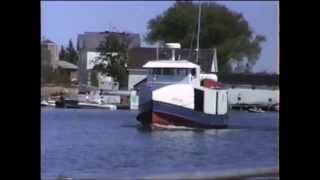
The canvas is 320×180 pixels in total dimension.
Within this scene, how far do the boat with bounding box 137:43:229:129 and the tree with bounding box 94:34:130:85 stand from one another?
1216cm

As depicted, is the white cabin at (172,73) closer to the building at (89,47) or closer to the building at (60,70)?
the building at (89,47)

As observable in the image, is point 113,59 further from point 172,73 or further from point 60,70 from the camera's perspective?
point 60,70

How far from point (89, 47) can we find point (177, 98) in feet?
90.7

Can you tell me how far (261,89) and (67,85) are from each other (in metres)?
22.0

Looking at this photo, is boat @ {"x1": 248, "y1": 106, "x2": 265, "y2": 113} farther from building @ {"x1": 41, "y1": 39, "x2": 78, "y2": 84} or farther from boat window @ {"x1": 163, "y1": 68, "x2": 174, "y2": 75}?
boat window @ {"x1": 163, "y1": 68, "x2": 174, "y2": 75}

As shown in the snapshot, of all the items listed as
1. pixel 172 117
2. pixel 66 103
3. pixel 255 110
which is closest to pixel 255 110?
pixel 255 110

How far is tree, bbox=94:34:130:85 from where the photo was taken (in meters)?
62.2

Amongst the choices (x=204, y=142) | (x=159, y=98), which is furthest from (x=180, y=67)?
(x=204, y=142)

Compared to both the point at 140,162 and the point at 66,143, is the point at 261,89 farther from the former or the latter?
the point at 140,162

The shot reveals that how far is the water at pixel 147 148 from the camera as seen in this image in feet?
82.5

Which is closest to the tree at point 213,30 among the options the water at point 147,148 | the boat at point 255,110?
the boat at point 255,110

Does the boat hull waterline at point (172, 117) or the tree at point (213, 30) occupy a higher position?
the tree at point (213, 30)

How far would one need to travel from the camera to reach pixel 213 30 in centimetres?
9419

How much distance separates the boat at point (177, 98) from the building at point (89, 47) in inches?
668
